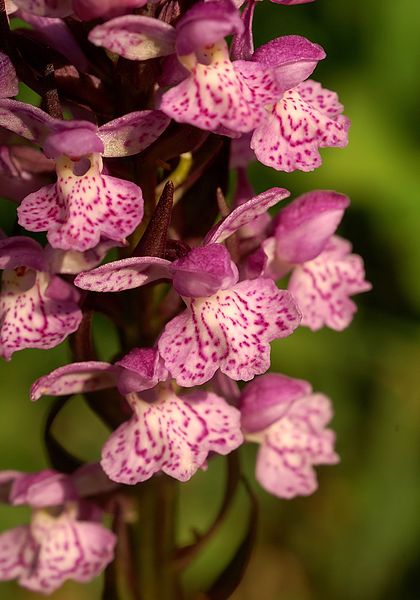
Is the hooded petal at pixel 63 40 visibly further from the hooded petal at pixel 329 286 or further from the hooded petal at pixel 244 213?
the hooded petal at pixel 329 286

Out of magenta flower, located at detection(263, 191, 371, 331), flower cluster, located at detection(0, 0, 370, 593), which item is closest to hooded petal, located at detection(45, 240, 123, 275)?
flower cluster, located at detection(0, 0, 370, 593)

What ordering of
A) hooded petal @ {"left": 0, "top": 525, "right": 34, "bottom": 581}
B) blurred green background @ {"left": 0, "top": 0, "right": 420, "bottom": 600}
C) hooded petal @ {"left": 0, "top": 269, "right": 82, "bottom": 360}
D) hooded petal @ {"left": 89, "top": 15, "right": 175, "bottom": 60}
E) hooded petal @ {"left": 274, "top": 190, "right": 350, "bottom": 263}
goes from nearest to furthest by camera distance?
hooded petal @ {"left": 89, "top": 15, "right": 175, "bottom": 60} → hooded petal @ {"left": 0, "top": 269, "right": 82, "bottom": 360} → hooded petal @ {"left": 274, "top": 190, "right": 350, "bottom": 263} → hooded petal @ {"left": 0, "top": 525, "right": 34, "bottom": 581} → blurred green background @ {"left": 0, "top": 0, "right": 420, "bottom": 600}

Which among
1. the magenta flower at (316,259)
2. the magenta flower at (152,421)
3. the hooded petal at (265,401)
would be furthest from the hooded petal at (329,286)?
the magenta flower at (152,421)

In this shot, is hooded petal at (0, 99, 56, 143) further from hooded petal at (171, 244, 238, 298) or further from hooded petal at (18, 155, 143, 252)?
hooded petal at (171, 244, 238, 298)

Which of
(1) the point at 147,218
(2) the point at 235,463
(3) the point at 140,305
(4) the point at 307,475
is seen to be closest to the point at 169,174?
(1) the point at 147,218

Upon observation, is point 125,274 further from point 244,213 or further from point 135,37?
point 135,37

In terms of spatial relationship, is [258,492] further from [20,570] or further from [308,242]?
[308,242]
